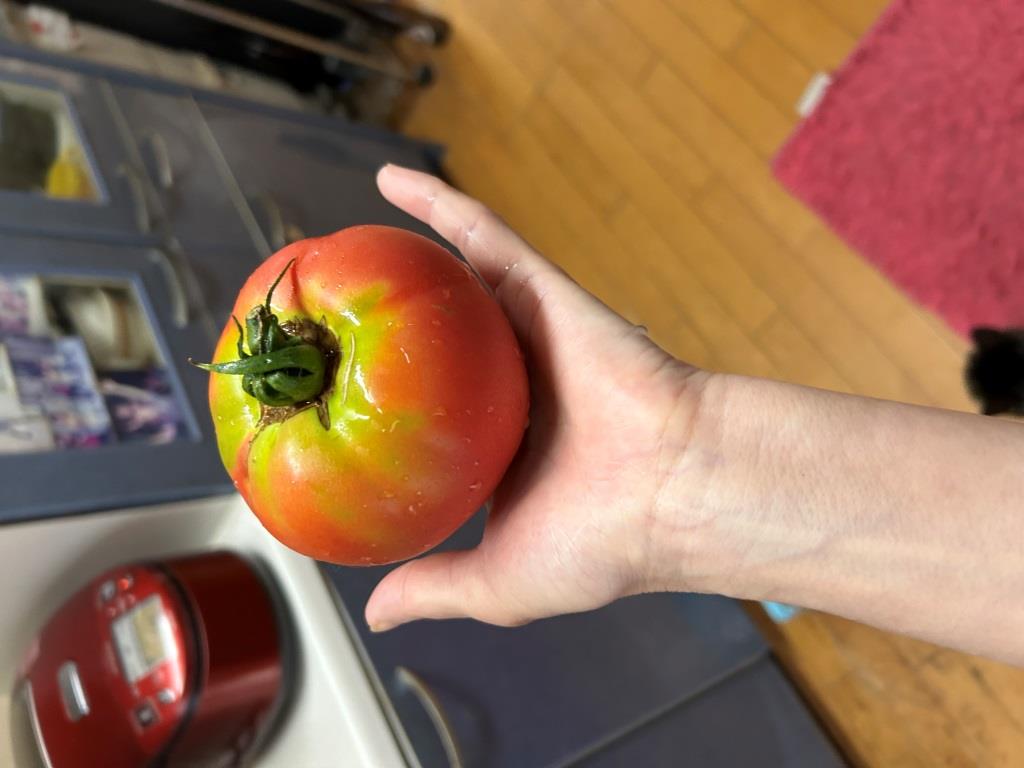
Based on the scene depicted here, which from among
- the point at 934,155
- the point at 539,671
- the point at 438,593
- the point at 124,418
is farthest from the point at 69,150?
the point at 934,155

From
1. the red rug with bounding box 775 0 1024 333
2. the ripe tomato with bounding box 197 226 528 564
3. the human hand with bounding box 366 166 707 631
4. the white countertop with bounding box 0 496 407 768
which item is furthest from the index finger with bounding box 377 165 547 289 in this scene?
the red rug with bounding box 775 0 1024 333

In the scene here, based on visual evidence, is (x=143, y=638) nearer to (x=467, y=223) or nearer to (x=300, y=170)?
(x=467, y=223)

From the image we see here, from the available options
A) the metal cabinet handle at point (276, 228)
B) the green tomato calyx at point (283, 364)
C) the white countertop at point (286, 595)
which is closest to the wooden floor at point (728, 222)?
the metal cabinet handle at point (276, 228)

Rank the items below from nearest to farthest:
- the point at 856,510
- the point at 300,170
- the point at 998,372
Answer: the point at 856,510 < the point at 998,372 < the point at 300,170

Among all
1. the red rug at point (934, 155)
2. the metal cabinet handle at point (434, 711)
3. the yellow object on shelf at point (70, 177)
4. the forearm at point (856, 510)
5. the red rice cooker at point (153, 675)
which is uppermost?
the red rug at point (934, 155)

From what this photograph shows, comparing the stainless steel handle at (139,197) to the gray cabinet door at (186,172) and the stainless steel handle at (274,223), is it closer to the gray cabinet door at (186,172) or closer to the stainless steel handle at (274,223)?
the gray cabinet door at (186,172)

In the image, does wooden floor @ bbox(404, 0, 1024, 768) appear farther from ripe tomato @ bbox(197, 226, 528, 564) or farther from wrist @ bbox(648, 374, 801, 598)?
ripe tomato @ bbox(197, 226, 528, 564)
